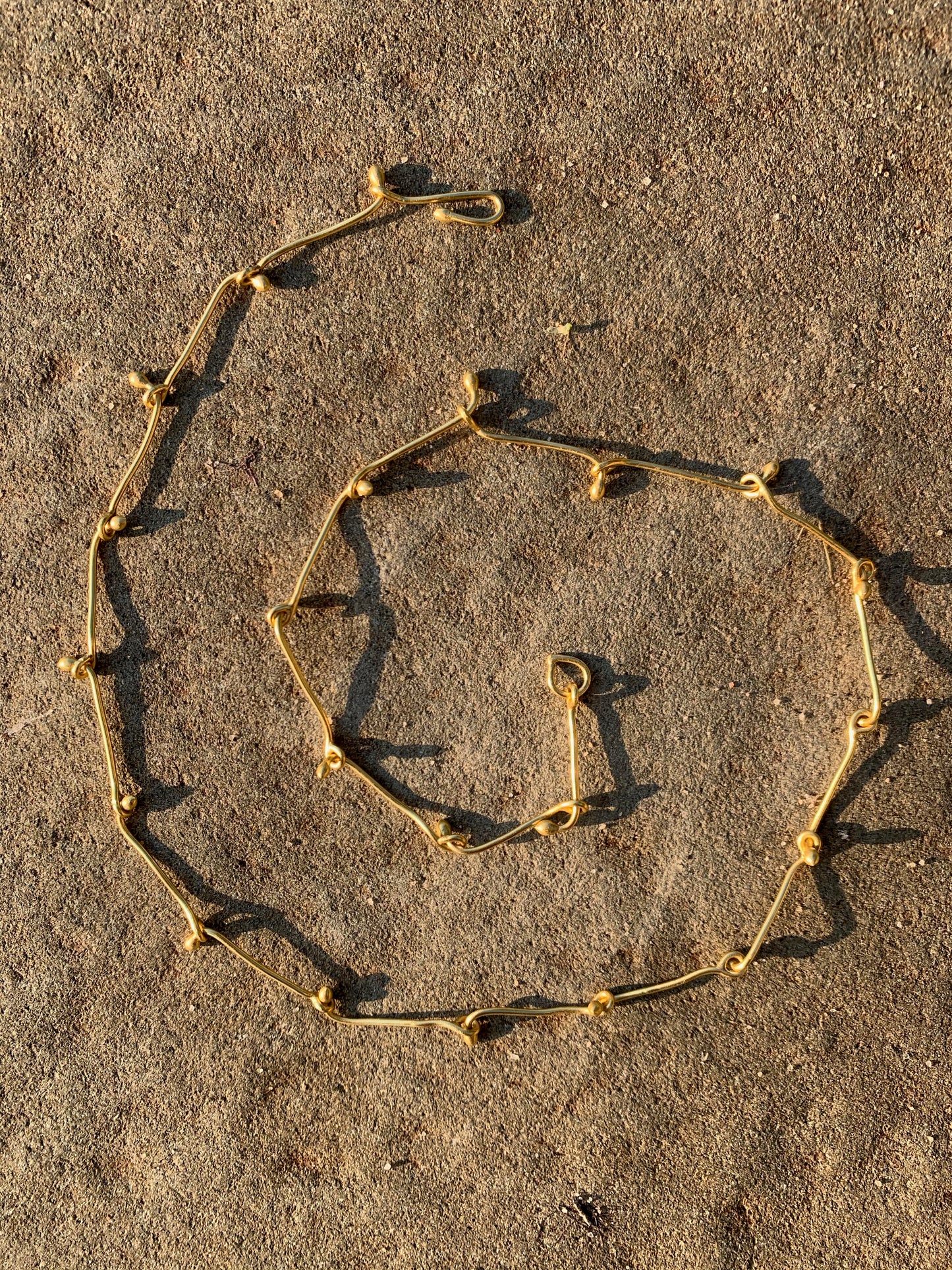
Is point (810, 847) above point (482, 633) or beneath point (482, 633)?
beneath

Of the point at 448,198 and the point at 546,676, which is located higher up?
the point at 448,198

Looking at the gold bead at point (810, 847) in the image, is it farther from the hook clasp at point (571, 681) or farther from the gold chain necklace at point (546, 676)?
the hook clasp at point (571, 681)

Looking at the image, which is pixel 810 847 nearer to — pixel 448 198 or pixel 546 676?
pixel 546 676

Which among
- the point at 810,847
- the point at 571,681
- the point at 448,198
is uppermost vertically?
the point at 448,198

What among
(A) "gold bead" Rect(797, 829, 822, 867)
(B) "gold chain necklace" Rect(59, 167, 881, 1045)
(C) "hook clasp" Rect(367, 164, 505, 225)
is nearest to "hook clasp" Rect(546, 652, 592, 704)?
(B) "gold chain necklace" Rect(59, 167, 881, 1045)

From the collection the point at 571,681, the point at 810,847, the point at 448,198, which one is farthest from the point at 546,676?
the point at 448,198

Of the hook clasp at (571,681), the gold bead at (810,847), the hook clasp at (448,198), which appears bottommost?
the gold bead at (810,847)

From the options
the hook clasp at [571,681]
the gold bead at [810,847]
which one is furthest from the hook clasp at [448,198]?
the gold bead at [810,847]
